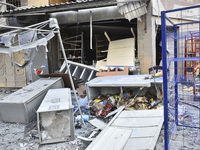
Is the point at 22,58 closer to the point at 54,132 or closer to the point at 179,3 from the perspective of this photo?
the point at 54,132

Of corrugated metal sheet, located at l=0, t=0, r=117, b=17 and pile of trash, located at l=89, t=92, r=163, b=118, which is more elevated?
corrugated metal sheet, located at l=0, t=0, r=117, b=17

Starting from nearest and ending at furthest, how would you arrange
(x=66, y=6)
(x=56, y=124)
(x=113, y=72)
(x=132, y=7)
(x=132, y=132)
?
(x=132, y=132), (x=56, y=124), (x=132, y=7), (x=66, y=6), (x=113, y=72)

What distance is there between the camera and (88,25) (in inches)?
391

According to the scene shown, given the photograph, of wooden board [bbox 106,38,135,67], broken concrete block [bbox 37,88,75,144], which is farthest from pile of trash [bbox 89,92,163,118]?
wooden board [bbox 106,38,135,67]

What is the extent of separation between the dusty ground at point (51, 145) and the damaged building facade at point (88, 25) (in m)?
3.55

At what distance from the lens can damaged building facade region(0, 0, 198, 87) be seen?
7516 mm

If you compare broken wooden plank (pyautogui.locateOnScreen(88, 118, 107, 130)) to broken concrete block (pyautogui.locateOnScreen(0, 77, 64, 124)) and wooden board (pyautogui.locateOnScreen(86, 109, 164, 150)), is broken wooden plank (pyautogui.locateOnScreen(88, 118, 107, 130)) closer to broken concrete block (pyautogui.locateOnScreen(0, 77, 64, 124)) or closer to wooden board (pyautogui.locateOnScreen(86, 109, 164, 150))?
wooden board (pyautogui.locateOnScreen(86, 109, 164, 150))

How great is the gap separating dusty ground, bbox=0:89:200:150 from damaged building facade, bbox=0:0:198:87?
3.55 metres

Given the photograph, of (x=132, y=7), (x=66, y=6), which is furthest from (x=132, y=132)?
(x=66, y=6)

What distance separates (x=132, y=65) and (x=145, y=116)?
11.8ft

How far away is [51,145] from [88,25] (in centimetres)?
736

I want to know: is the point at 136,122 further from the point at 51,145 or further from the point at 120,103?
the point at 51,145

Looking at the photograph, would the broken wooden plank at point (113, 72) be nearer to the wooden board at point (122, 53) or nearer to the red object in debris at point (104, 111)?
the wooden board at point (122, 53)

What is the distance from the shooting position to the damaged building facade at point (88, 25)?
7516mm
